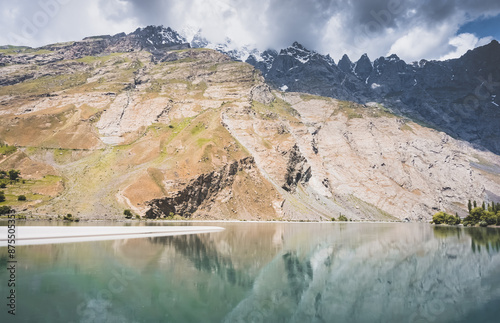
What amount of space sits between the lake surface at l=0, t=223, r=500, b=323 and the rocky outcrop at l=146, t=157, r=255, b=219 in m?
Answer: 83.4

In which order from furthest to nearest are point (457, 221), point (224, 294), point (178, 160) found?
point (457, 221), point (178, 160), point (224, 294)

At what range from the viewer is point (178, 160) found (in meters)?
129

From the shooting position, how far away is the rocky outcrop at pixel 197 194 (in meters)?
111

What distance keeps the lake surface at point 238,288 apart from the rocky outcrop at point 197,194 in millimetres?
83429

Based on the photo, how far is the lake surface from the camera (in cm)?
1328

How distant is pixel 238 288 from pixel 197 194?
106 metres

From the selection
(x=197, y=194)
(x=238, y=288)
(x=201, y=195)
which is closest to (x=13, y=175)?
(x=197, y=194)

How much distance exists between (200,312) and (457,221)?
16232cm

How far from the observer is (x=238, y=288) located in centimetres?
1730

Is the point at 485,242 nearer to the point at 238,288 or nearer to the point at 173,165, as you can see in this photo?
the point at 238,288

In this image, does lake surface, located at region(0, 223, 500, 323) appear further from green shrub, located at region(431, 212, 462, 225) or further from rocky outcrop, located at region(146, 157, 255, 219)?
green shrub, located at region(431, 212, 462, 225)

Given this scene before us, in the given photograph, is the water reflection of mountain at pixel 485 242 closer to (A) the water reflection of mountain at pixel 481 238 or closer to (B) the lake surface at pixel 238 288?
(A) the water reflection of mountain at pixel 481 238

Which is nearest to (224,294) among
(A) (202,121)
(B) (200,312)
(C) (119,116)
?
(B) (200,312)

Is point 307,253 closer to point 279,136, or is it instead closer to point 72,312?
point 72,312
